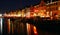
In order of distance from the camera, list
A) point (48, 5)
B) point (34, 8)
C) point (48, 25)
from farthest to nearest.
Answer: point (34, 8) → point (48, 5) → point (48, 25)

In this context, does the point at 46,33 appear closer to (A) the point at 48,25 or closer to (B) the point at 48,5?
(A) the point at 48,25

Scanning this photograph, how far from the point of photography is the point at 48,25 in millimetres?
4707

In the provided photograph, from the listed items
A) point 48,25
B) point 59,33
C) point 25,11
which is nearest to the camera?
point 59,33

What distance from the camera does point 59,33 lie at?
3861mm

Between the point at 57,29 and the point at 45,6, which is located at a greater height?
the point at 45,6

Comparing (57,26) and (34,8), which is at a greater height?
(34,8)

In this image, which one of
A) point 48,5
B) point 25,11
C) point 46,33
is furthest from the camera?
point 25,11

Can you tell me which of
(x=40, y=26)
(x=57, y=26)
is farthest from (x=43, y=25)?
(x=57, y=26)

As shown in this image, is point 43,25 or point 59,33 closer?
point 59,33

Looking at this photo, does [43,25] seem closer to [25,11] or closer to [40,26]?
[40,26]

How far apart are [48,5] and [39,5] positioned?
54 centimetres

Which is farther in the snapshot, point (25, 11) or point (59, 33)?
point (25, 11)

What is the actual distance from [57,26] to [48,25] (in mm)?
447

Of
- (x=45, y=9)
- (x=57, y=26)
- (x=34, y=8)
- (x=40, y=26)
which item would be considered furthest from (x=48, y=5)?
(x=57, y=26)
